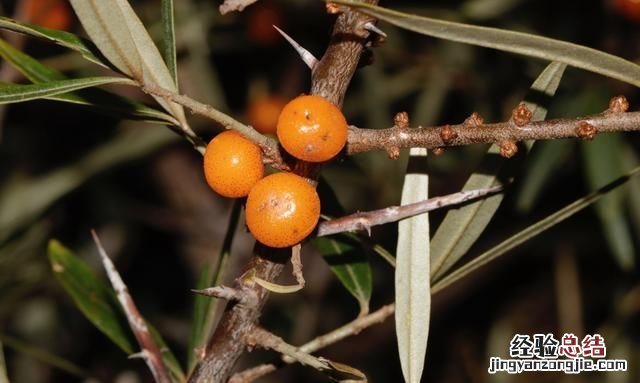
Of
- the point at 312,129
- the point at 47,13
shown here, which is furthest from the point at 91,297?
the point at 47,13

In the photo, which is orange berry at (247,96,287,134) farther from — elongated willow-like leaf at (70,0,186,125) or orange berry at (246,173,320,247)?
orange berry at (246,173,320,247)

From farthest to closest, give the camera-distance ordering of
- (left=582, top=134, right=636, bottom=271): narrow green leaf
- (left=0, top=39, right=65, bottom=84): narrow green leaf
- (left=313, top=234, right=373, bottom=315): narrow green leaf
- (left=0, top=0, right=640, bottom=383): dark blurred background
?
1. (left=0, top=0, right=640, bottom=383): dark blurred background
2. (left=582, top=134, right=636, bottom=271): narrow green leaf
3. (left=313, top=234, right=373, bottom=315): narrow green leaf
4. (left=0, top=39, right=65, bottom=84): narrow green leaf

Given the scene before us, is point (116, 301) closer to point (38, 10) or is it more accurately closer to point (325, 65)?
point (325, 65)

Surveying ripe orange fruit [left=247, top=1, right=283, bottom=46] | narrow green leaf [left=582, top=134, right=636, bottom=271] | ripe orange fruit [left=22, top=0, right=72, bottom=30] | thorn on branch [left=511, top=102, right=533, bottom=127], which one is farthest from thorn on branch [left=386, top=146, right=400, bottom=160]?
ripe orange fruit [left=247, top=1, right=283, bottom=46]

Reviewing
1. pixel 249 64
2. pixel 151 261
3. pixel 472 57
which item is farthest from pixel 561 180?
pixel 151 261

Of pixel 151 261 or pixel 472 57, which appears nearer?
pixel 472 57

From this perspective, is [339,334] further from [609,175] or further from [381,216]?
[609,175]
